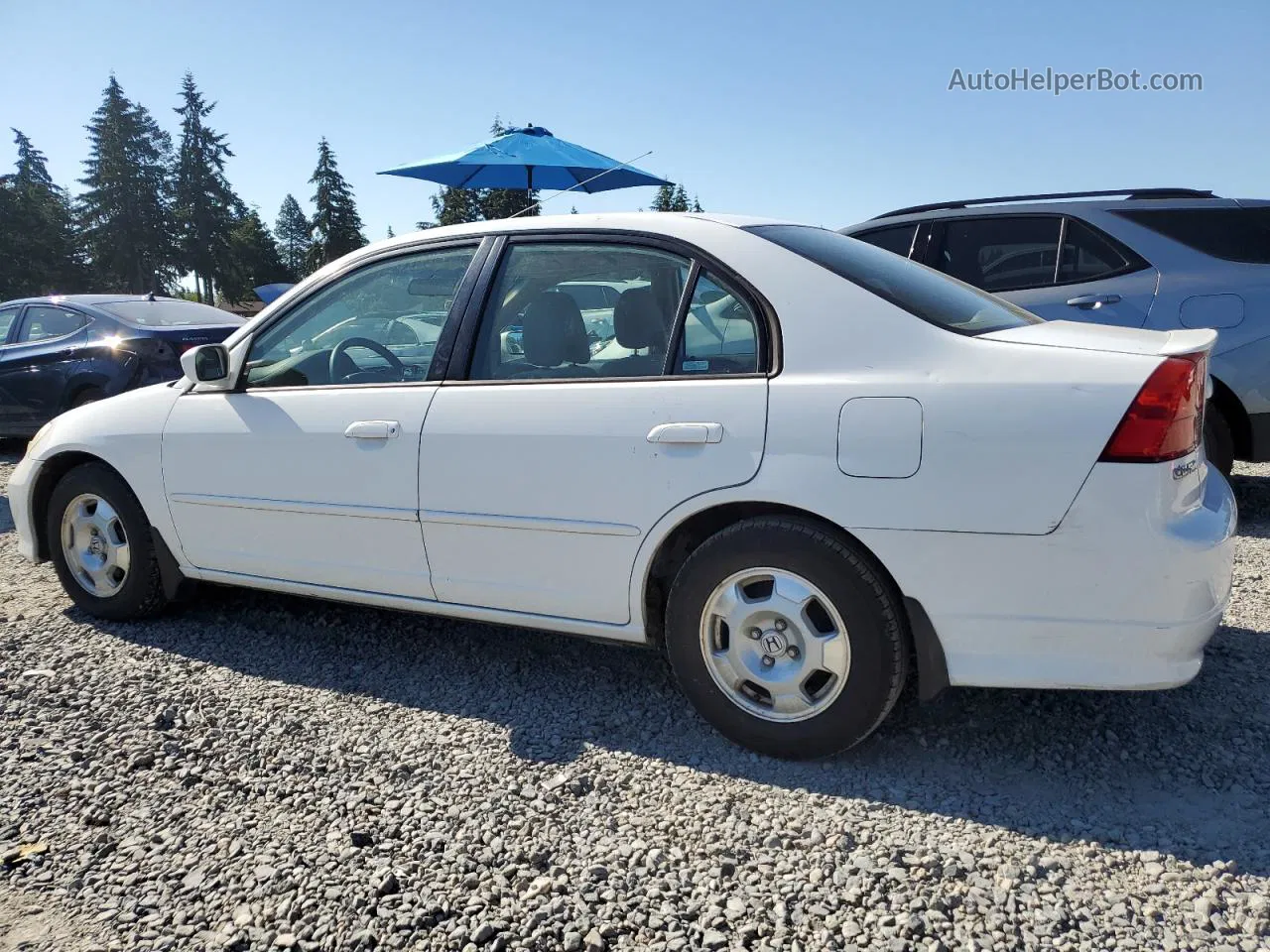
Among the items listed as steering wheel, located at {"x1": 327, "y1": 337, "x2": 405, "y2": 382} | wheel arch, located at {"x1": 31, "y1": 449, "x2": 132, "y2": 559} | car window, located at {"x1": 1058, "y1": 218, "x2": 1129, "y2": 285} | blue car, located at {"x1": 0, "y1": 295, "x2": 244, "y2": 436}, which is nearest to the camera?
steering wheel, located at {"x1": 327, "y1": 337, "x2": 405, "y2": 382}

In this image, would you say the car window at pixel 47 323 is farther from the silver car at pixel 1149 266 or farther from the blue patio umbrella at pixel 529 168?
the silver car at pixel 1149 266

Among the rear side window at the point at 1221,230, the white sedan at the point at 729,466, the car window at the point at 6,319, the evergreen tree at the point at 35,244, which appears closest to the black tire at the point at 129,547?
the white sedan at the point at 729,466

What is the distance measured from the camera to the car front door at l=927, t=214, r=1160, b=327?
215 inches

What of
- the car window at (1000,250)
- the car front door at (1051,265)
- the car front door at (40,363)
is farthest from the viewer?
the car front door at (40,363)

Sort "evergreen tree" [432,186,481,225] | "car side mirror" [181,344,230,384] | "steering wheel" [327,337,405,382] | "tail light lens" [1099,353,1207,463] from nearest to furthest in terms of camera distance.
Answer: "tail light lens" [1099,353,1207,463] → "steering wheel" [327,337,405,382] → "car side mirror" [181,344,230,384] → "evergreen tree" [432,186,481,225]

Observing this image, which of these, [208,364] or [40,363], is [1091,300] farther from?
[40,363]

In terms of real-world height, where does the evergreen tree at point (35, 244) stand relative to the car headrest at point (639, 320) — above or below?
above

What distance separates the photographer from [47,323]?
882cm

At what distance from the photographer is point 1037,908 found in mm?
2141

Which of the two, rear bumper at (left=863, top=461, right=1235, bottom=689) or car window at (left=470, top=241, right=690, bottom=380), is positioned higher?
car window at (left=470, top=241, right=690, bottom=380)

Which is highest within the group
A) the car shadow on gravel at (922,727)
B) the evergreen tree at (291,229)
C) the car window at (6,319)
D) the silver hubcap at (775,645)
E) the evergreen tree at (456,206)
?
the evergreen tree at (291,229)

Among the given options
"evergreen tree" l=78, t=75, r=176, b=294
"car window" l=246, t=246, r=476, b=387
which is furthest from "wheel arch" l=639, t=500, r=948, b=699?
"evergreen tree" l=78, t=75, r=176, b=294

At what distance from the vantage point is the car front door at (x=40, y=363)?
27.8 feet

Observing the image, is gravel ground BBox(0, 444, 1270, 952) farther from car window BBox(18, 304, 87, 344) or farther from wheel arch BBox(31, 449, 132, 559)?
car window BBox(18, 304, 87, 344)
